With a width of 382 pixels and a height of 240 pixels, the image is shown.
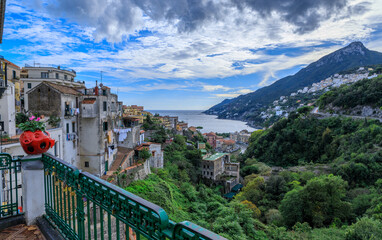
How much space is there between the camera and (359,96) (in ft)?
145

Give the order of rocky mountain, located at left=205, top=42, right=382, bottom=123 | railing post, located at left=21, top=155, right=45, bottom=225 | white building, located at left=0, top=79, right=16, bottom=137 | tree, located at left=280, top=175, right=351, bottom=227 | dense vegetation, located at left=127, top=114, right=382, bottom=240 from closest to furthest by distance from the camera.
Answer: railing post, located at left=21, top=155, right=45, bottom=225, white building, located at left=0, top=79, right=16, bottom=137, dense vegetation, located at left=127, top=114, right=382, bottom=240, tree, located at left=280, top=175, right=351, bottom=227, rocky mountain, located at left=205, top=42, right=382, bottom=123

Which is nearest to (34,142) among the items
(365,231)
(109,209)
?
(109,209)

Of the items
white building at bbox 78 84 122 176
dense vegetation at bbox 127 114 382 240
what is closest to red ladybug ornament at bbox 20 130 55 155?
dense vegetation at bbox 127 114 382 240

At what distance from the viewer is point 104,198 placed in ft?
7.00

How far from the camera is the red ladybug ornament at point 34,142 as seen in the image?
3.19 meters

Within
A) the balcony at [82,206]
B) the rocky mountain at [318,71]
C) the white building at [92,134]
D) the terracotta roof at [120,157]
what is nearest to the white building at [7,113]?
the white building at [92,134]

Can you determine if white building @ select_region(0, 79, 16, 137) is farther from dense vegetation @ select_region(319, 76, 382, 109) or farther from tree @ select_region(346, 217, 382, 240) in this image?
dense vegetation @ select_region(319, 76, 382, 109)

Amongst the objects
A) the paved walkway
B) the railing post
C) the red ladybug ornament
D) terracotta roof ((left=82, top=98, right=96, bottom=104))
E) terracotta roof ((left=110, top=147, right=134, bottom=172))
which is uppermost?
terracotta roof ((left=82, top=98, right=96, bottom=104))

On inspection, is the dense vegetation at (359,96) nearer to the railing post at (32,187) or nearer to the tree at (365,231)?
the tree at (365,231)

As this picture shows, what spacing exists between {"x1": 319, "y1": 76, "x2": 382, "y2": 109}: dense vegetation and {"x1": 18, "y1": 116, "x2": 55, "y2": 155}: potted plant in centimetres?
5088

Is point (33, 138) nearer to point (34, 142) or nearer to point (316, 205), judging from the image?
point (34, 142)

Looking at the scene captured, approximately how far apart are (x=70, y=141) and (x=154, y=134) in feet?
58.2

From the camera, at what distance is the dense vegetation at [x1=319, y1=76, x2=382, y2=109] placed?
40562mm

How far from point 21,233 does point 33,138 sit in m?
1.50
